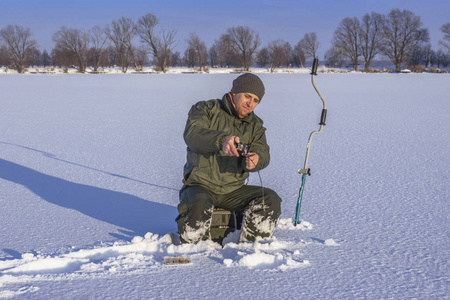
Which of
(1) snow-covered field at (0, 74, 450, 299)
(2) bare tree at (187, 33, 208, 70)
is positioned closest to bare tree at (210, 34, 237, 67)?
(2) bare tree at (187, 33, 208, 70)

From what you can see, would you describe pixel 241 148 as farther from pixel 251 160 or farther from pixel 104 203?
pixel 104 203

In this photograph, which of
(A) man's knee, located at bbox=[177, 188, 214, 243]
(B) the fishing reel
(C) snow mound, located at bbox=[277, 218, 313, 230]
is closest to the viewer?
(B) the fishing reel

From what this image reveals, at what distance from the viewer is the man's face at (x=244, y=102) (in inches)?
109

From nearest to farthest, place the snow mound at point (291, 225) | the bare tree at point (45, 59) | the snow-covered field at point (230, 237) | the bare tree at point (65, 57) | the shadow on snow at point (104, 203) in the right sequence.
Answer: the snow-covered field at point (230, 237) → the snow mound at point (291, 225) → the shadow on snow at point (104, 203) → the bare tree at point (65, 57) → the bare tree at point (45, 59)

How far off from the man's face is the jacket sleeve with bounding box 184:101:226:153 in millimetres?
162

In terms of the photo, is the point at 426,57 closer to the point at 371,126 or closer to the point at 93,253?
the point at 371,126

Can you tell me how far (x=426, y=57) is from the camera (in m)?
55.4

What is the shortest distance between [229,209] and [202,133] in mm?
563

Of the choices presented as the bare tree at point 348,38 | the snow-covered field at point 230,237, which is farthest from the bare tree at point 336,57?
the snow-covered field at point 230,237

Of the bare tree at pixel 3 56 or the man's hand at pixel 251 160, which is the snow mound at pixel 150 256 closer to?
the man's hand at pixel 251 160

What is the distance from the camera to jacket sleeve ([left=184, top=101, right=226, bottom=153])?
255cm

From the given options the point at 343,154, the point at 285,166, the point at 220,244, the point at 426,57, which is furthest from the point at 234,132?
the point at 426,57

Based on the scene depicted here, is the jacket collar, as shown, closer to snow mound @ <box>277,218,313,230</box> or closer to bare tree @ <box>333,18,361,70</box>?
snow mound @ <box>277,218,313,230</box>

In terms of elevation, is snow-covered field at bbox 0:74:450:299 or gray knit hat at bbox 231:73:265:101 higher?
gray knit hat at bbox 231:73:265:101
